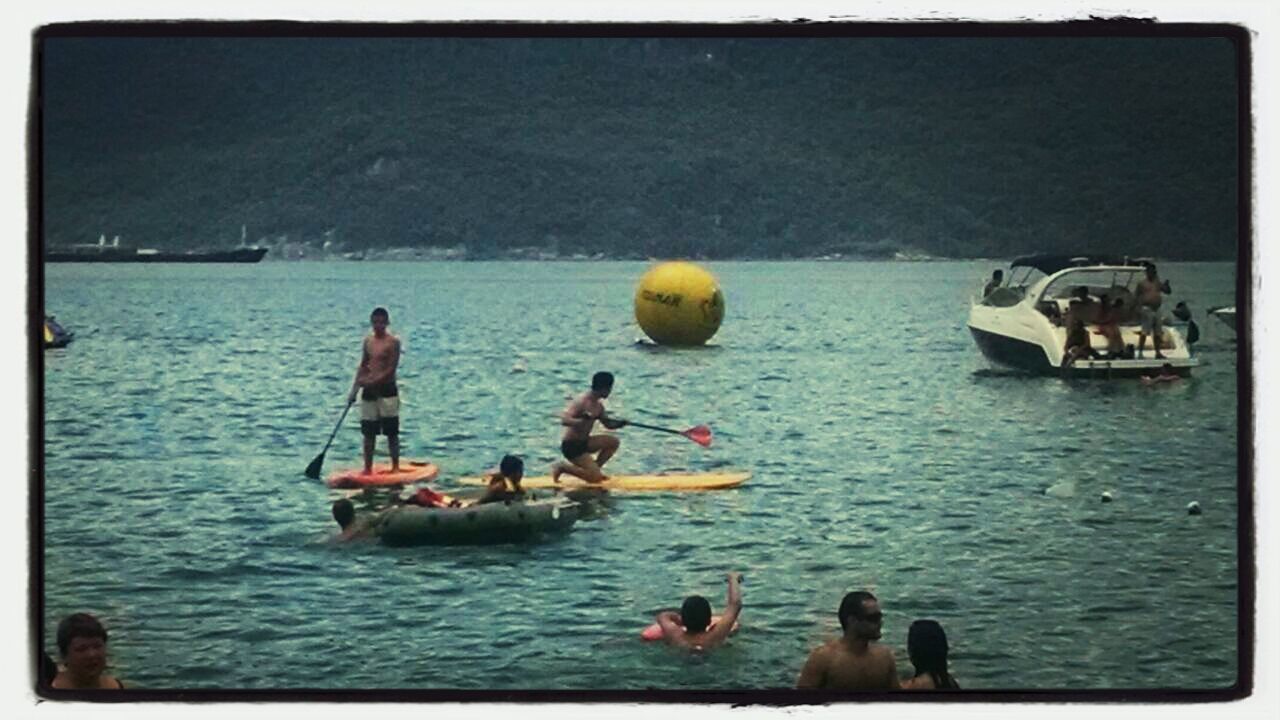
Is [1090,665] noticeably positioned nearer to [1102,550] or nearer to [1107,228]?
[1102,550]

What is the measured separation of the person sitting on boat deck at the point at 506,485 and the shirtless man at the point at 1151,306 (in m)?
2.90

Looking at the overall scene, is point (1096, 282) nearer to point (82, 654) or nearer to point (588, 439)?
point (588, 439)

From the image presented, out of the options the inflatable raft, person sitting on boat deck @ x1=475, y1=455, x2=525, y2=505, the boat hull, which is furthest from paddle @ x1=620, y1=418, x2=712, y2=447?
the boat hull

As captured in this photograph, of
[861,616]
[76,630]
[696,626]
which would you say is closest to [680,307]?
[696,626]

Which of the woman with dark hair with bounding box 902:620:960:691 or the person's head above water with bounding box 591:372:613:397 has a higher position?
the person's head above water with bounding box 591:372:613:397

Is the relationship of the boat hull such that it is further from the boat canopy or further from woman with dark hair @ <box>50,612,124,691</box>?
the boat canopy

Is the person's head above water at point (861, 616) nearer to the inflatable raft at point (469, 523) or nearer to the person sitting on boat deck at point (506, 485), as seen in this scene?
the inflatable raft at point (469, 523)

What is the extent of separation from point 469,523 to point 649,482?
4.36ft

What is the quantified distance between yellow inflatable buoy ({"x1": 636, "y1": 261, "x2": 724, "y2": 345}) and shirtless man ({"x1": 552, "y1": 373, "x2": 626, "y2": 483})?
1.47m

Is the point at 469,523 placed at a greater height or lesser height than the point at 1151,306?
lesser

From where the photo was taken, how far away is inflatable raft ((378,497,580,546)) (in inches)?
338

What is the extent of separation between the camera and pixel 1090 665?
7664 mm

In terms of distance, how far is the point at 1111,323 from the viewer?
9.97 metres

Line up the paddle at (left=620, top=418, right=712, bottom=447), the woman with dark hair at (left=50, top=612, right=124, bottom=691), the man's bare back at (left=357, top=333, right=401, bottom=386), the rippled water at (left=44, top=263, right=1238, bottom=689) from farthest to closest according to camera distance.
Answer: the paddle at (left=620, top=418, right=712, bottom=447) < the man's bare back at (left=357, top=333, right=401, bottom=386) < the rippled water at (left=44, top=263, right=1238, bottom=689) < the woman with dark hair at (left=50, top=612, right=124, bottom=691)
